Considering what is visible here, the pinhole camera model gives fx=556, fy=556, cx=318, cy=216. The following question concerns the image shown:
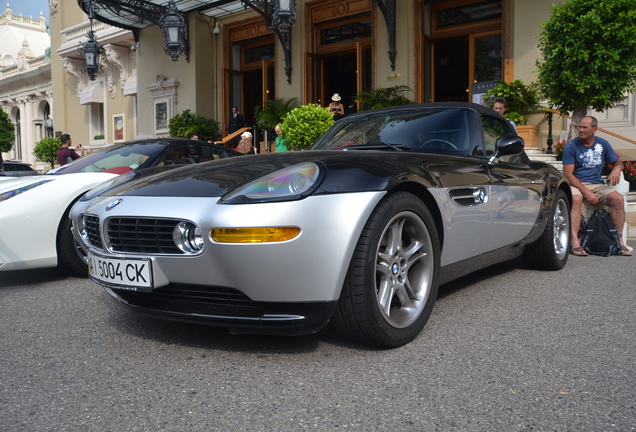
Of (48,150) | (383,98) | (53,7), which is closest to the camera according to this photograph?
(383,98)

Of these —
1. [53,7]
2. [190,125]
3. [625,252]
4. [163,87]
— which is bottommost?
[625,252]

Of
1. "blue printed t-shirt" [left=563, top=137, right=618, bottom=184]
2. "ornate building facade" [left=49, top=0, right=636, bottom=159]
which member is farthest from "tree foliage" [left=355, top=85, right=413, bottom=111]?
"blue printed t-shirt" [left=563, top=137, right=618, bottom=184]

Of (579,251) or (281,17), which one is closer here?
(579,251)

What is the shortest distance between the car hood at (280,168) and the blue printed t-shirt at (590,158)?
12.2 ft

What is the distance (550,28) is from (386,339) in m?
7.32

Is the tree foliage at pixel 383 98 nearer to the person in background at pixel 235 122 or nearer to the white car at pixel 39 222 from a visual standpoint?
the person in background at pixel 235 122

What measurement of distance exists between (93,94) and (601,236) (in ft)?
70.1

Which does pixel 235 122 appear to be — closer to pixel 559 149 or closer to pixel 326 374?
pixel 559 149

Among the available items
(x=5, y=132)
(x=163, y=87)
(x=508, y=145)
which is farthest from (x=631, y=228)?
(x=5, y=132)

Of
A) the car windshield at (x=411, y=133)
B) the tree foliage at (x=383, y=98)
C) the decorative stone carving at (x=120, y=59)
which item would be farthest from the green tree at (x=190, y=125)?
the car windshield at (x=411, y=133)

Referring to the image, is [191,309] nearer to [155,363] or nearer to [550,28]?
[155,363]

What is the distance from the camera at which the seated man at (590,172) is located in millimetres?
5781

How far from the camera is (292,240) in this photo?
2.22 metres

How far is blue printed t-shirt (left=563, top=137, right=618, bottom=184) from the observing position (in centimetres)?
593
